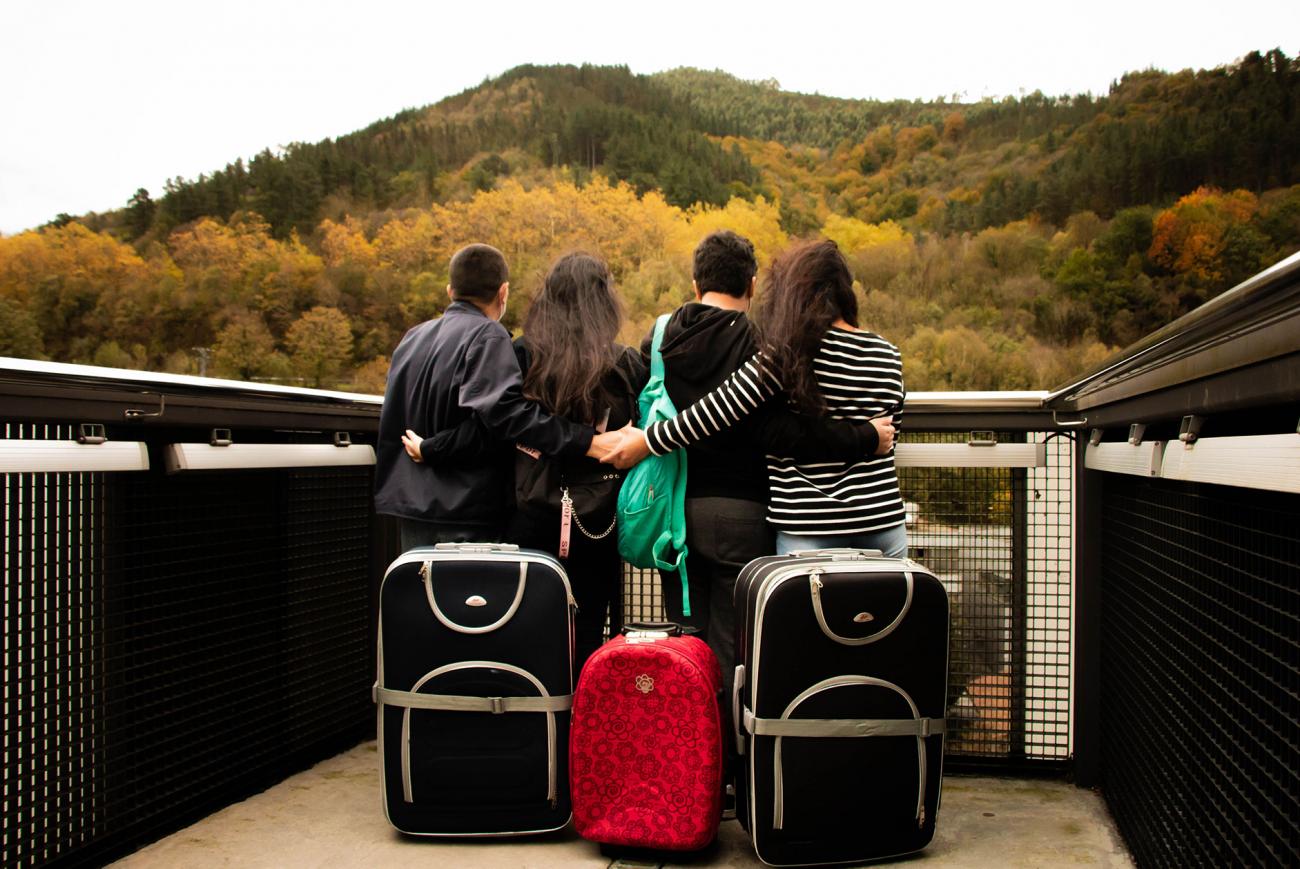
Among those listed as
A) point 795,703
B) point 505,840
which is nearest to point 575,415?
point 795,703

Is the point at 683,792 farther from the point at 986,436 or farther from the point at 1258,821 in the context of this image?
the point at 986,436

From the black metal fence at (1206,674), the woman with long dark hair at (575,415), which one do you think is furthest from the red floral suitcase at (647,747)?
the black metal fence at (1206,674)

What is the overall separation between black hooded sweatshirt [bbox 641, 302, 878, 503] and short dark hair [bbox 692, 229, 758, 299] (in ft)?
0.19

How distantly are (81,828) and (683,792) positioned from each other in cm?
119

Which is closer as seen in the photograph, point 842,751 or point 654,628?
point 842,751

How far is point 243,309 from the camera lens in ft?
182

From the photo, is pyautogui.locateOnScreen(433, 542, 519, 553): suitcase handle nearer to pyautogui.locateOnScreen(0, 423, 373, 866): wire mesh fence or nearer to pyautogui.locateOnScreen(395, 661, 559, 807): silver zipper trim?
pyautogui.locateOnScreen(395, 661, 559, 807): silver zipper trim

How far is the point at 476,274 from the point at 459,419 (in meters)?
0.38

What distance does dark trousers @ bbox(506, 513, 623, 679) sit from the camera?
101 inches

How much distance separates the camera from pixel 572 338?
2.58 m

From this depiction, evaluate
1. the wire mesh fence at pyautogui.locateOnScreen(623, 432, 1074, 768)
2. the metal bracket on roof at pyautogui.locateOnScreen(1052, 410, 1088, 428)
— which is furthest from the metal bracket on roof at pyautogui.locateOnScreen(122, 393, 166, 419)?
the metal bracket on roof at pyautogui.locateOnScreen(1052, 410, 1088, 428)

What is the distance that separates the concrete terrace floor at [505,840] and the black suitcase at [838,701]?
164 mm

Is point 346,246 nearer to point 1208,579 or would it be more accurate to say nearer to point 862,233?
point 862,233

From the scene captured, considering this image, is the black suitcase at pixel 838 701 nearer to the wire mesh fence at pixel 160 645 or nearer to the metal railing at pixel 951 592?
the metal railing at pixel 951 592
